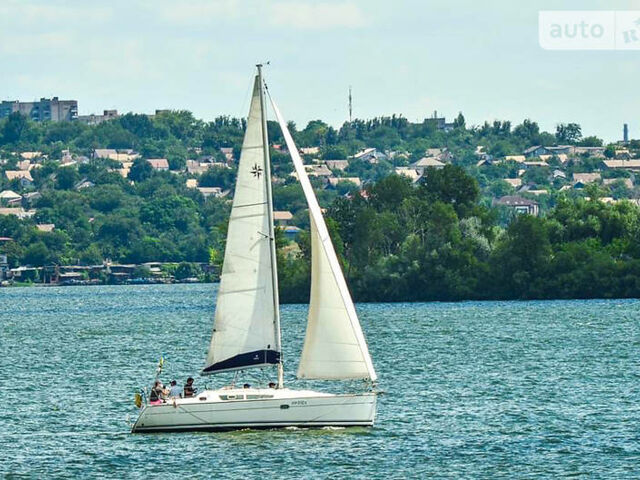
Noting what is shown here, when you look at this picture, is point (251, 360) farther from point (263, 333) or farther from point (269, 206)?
point (269, 206)

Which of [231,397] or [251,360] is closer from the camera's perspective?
[231,397]

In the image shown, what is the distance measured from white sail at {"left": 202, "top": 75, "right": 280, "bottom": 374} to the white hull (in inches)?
59.6

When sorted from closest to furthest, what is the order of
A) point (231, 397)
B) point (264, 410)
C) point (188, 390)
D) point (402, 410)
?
point (264, 410) → point (231, 397) → point (188, 390) → point (402, 410)

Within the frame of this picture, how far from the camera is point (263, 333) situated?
202 ft

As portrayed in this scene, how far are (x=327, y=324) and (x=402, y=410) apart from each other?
1155cm

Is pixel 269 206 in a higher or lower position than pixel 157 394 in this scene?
higher

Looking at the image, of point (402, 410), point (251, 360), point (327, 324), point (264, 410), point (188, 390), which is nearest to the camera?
point (264, 410)

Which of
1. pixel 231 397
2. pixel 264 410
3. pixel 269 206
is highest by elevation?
pixel 269 206

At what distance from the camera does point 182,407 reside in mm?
61000

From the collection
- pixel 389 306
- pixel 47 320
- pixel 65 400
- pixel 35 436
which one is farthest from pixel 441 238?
pixel 35 436

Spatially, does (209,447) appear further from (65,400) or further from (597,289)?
(597,289)

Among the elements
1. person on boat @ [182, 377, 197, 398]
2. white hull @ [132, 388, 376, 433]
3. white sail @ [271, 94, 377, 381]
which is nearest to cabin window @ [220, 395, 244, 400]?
white hull @ [132, 388, 376, 433]

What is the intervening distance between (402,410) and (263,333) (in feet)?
38.5

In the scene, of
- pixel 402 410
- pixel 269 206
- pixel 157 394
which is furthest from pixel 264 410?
pixel 402 410
